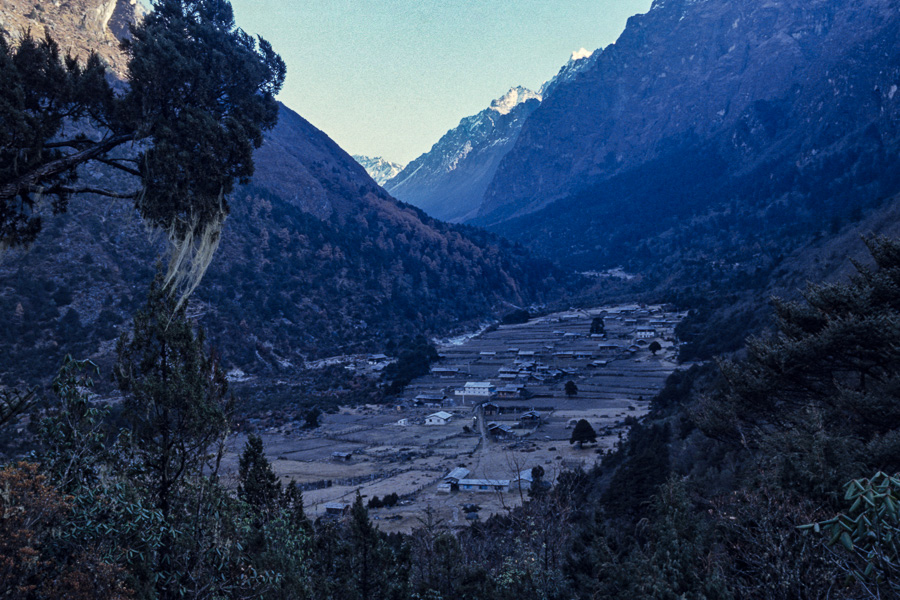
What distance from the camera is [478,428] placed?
4681cm

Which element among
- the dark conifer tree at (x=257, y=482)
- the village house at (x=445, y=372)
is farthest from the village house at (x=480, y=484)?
the village house at (x=445, y=372)

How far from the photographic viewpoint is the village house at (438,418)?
49.3m

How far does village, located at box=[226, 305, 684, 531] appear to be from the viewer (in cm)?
3069

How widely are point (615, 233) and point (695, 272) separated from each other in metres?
67.5

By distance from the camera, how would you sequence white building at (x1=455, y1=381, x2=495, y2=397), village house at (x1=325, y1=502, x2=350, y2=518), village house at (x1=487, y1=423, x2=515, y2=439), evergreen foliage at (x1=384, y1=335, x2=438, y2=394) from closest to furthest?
1. village house at (x1=325, y1=502, x2=350, y2=518)
2. village house at (x1=487, y1=423, x2=515, y2=439)
3. white building at (x1=455, y1=381, x2=495, y2=397)
4. evergreen foliage at (x1=384, y1=335, x2=438, y2=394)

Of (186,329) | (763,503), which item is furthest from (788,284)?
(186,329)

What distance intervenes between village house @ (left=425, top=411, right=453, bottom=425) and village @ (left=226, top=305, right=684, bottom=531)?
0.34ft

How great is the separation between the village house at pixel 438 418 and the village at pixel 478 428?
102mm

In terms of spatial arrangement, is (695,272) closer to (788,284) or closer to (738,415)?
(788,284)

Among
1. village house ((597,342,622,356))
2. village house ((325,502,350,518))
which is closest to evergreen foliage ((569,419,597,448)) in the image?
village house ((325,502,350,518))

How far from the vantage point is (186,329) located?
21.4 ft

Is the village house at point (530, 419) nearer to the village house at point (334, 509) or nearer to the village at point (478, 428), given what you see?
the village at point (478, 428)

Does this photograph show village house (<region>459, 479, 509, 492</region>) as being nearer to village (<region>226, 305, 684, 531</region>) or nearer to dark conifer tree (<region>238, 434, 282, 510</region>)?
village (<region>226, 305, 684, 531</region>)

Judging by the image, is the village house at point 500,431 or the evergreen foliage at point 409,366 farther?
the evergreen foliage at point 409,366
